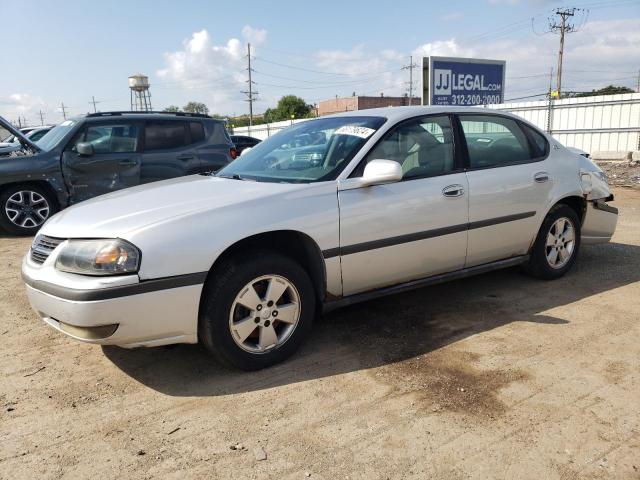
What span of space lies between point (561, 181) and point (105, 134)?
6.34m

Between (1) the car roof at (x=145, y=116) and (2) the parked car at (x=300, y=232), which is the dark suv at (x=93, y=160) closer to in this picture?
(1) the car roof at (x=145, y=116)

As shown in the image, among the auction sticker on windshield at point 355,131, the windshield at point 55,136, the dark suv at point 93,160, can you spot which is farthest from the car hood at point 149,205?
the windshield at point 55,136

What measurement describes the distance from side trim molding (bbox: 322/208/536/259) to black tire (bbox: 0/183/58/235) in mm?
5872

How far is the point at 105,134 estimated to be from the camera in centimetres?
798

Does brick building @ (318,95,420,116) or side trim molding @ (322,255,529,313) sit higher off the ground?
brick building @ (318,95,420,116)

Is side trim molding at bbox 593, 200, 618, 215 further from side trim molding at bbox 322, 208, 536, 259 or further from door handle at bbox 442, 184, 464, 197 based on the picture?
door handle at bbox 442, 184, 464, 197

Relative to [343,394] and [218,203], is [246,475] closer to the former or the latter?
[343,394]

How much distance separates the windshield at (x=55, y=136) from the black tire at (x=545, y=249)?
21.7 feet

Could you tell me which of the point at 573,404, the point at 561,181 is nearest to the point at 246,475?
the point at 573,404

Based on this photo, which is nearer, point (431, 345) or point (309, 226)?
point (309, 226)

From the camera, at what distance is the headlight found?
284cm

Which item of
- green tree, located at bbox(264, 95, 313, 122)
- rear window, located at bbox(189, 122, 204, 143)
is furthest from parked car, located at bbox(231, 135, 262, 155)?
green tree, located at bbox(264, 95, 313, 122)

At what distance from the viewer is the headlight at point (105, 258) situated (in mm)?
2842

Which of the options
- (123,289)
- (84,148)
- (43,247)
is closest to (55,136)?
(84,148)
